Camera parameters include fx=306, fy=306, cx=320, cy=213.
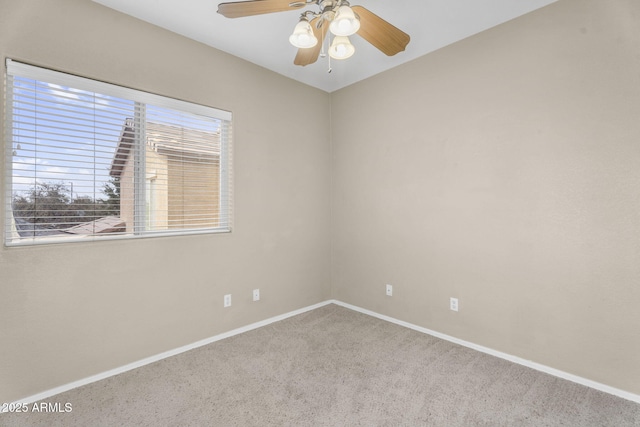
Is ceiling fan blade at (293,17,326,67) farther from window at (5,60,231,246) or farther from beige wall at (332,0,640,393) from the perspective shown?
beige wall at (332,0,640,393)

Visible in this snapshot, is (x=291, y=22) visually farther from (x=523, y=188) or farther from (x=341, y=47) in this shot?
(x=523, y=188)

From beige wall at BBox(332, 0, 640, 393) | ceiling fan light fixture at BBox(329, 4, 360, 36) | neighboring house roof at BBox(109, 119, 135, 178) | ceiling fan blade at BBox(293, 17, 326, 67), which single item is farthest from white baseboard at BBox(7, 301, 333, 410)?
ceiling fan light fixture at BBox(329, 4, 360, 36)

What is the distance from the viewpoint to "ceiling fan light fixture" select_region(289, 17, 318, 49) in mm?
1628

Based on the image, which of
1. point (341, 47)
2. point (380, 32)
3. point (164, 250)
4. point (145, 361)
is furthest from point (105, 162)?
point (380, 32)

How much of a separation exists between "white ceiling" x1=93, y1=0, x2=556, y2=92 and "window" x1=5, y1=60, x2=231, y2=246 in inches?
23.0

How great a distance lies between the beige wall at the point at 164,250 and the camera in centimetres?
193

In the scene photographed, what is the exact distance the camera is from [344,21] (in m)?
1.51

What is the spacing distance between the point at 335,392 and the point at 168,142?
230cm

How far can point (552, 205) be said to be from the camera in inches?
86.4

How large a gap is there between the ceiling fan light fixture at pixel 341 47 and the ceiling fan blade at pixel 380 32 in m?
0.09

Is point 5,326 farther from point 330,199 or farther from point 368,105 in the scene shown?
point 368,105

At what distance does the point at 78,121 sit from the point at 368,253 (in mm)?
2793

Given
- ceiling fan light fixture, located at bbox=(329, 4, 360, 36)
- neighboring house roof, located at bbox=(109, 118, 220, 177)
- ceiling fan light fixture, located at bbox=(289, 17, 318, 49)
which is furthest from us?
neighboring house roof, located at bbox=(109, 118, 220, 177)

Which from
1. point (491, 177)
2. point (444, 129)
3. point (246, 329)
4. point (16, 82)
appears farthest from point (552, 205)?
point (16, 82)
